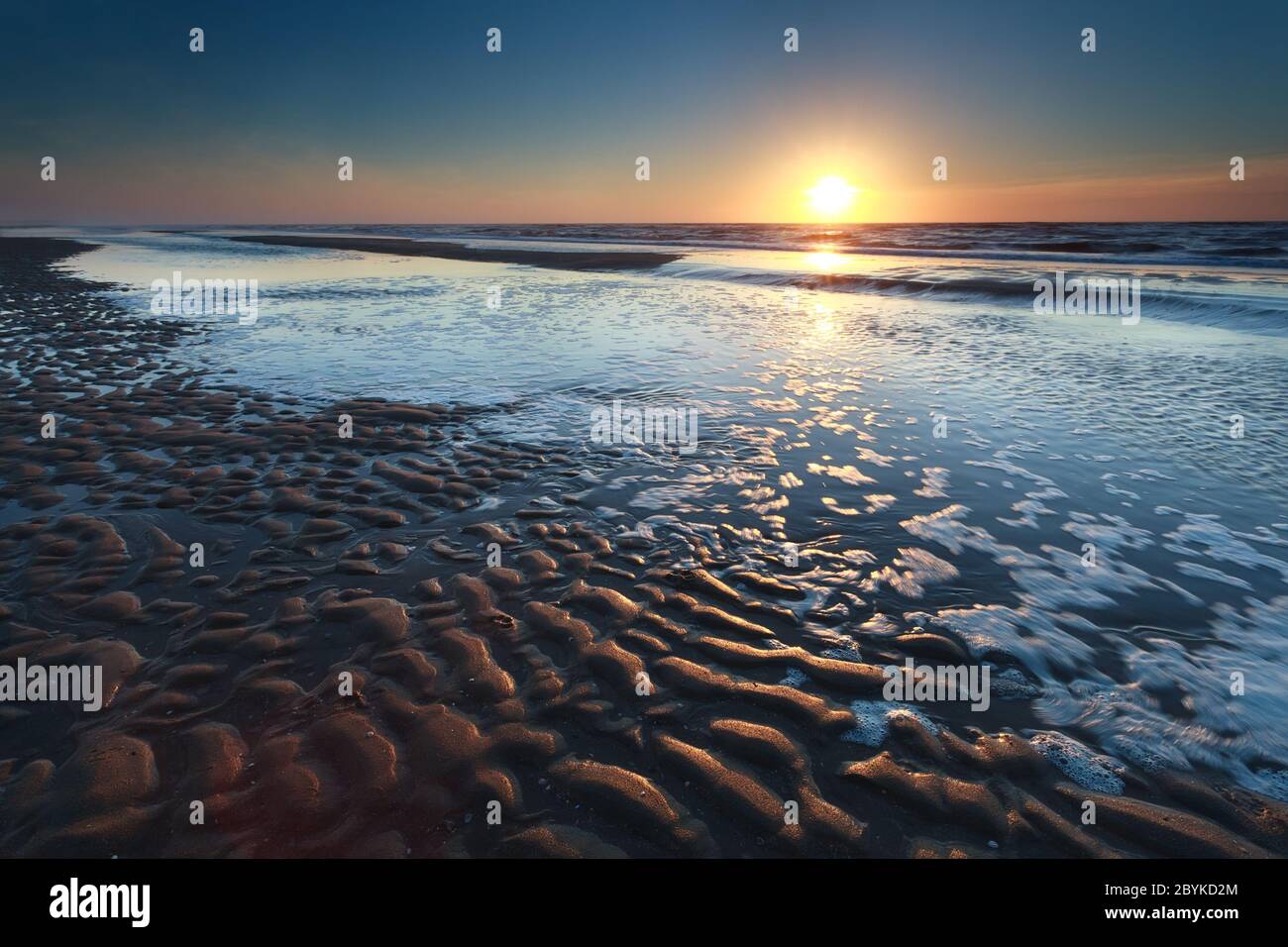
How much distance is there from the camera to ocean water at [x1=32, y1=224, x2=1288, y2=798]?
4.72 m

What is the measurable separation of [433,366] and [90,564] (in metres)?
9.09
